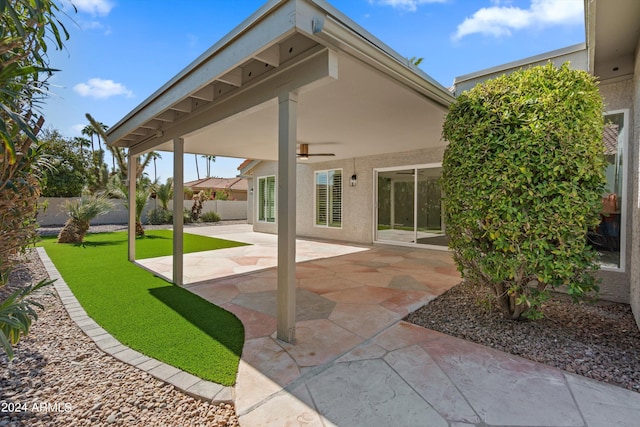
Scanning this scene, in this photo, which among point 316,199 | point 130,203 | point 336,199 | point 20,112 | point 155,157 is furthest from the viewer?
point 155,157

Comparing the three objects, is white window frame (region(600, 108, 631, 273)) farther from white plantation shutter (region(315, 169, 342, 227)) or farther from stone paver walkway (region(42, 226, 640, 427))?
white plantation shutter (region(315, 169, 342, 227))

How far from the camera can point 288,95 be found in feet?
11.3

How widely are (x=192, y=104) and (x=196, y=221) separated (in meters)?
18.1

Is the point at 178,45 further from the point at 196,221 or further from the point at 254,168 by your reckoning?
the point at 196,221

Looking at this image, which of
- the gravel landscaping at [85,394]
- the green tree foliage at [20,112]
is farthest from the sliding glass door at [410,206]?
the green tree foliage at [20,112]

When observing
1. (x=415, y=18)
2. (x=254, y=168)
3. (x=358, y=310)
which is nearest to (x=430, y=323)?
(x=358, y=310)

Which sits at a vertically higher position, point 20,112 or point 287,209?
point 20,112

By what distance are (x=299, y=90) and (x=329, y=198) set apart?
9.15 metres

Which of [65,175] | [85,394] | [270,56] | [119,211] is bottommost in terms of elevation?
[85,394]

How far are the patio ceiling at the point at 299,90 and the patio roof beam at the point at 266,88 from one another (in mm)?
12

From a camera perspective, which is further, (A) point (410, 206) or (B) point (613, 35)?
(A) point (410, 206)

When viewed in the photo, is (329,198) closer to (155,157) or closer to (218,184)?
(218,184)

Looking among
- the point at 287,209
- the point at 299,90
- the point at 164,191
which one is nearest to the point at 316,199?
the point at 287,209

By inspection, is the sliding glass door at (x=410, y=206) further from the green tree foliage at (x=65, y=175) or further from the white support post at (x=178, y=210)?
the green tree foliage at (x=65, y=175)
